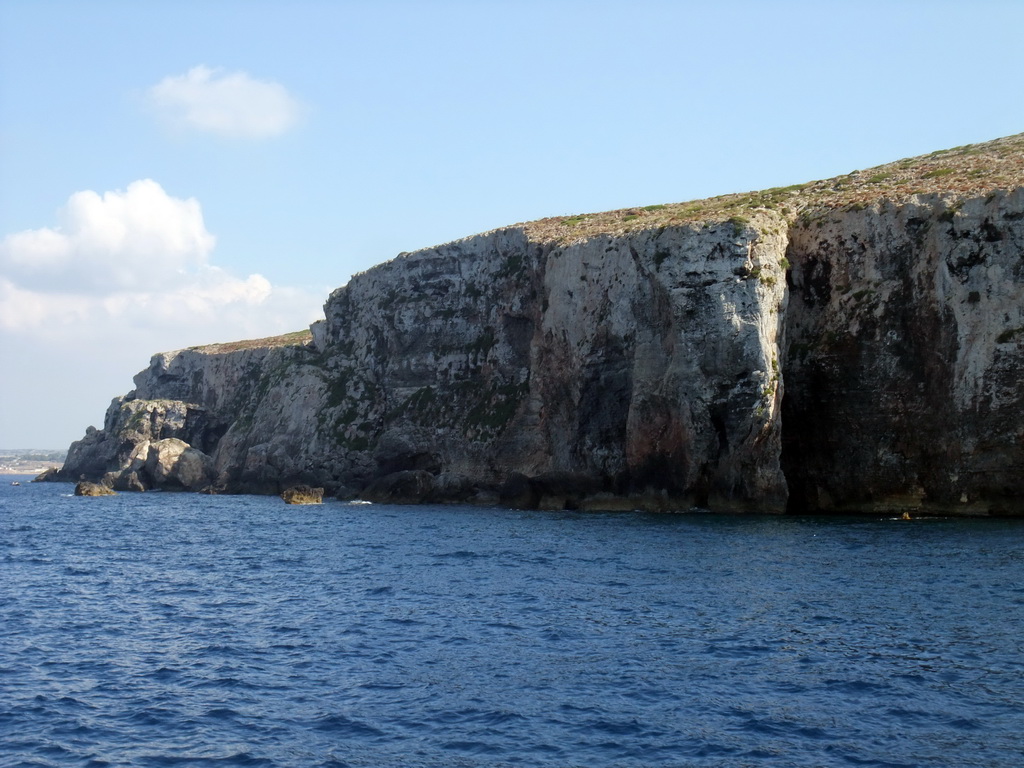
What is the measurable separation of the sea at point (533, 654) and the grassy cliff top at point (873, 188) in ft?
71.8

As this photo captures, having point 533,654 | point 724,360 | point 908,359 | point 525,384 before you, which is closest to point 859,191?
point 908,359

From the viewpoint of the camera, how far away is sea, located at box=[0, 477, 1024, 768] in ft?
53.3

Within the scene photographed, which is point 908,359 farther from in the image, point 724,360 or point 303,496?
point 303,496

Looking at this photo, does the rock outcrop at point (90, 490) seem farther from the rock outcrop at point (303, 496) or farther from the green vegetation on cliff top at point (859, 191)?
the green vegetation on cliff top at point (859, 191)

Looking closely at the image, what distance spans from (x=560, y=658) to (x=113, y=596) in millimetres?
17653

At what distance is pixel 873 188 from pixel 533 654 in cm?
4782

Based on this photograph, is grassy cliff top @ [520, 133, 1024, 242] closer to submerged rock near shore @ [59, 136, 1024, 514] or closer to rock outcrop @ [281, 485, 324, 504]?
submerged rock near shore @ [59, 136, 1024, 514]

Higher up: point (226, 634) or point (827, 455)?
point (827, 455)

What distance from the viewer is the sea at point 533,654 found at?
16.2 meters

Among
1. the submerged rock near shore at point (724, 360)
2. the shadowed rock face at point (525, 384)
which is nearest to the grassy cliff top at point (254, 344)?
the shadowed rock face at point (525, 384)

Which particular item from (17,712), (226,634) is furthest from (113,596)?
(17,712)

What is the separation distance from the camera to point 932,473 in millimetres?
49812

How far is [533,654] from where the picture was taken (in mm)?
22328

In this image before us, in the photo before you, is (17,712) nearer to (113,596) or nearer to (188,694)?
(188,694)
